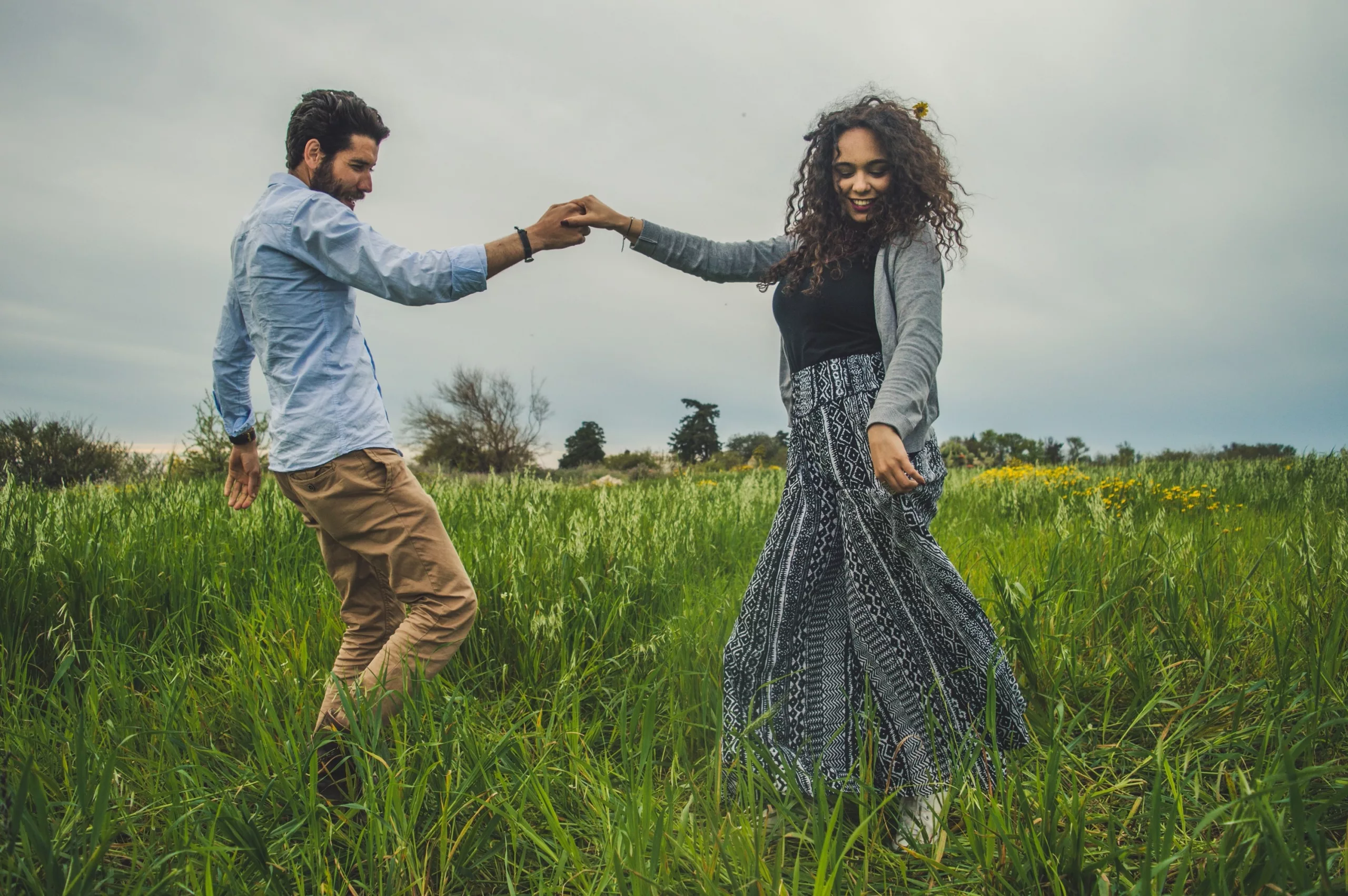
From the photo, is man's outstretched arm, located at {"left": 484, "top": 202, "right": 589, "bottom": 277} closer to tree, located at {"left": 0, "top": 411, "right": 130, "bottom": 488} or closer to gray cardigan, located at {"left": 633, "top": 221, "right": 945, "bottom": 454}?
gray cardigan, located at {"left": 633, "top": 221, "right": 945, "bottom": 454}

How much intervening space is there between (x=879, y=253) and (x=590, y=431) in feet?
101

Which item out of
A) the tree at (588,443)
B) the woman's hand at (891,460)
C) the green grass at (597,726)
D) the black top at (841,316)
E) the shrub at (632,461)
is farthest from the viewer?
the tree at (588,443)

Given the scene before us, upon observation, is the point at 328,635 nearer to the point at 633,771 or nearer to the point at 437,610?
the point at 437,610

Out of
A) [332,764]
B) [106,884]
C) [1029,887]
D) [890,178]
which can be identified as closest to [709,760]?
[1029,887]

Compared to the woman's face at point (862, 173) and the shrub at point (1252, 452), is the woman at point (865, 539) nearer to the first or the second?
the woman's face at point (862, 173)

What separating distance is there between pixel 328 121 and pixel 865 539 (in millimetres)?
2138

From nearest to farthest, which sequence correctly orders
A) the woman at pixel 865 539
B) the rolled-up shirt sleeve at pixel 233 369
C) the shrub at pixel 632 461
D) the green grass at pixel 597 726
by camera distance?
1. the green grass at pixel 597 726
2. the woman at pixel 865 539
3. the rolled-up shirt sleeve at pixel 233 369
4. the shrub at pixel 632 461

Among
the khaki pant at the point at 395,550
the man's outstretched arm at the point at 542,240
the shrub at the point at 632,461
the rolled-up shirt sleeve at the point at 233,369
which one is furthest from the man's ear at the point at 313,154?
the shrub at the point at 632,461

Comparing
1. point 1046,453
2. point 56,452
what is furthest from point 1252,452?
point 56,452

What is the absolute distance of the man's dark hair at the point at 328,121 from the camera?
2.29 m

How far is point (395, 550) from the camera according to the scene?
2.16 meters

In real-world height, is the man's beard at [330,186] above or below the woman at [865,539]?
above

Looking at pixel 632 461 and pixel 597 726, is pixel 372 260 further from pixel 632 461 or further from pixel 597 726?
pixel 632 461

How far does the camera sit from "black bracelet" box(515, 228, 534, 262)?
2396 millimetres
